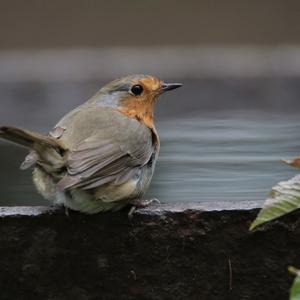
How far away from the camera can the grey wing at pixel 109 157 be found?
342cm

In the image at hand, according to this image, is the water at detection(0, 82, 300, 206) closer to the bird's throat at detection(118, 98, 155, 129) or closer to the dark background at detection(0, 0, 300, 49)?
the bird's throat at detection(118, 98, 155, 129)

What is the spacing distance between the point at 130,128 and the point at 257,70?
10.5 feet

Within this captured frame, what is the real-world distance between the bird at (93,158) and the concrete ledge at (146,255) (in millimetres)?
120

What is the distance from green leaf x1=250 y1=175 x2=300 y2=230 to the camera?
279 centimetres

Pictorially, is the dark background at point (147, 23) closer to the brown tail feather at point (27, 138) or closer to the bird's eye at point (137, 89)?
the bird's eye at point (137, 89)

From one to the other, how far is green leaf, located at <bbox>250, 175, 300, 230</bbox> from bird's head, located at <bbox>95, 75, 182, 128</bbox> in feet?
5.26

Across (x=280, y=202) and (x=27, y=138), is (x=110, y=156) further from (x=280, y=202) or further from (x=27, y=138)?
(x=280, y=202)

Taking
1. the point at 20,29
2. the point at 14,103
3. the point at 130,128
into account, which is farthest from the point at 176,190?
the point at 20,29

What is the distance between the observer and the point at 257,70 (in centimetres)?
711

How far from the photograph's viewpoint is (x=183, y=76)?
23.1ft

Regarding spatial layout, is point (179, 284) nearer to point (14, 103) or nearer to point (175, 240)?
point (175, 240)

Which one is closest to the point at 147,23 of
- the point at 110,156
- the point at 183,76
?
the point at 183,76

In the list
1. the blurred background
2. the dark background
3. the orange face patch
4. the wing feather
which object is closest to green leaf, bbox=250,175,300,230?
the wing feather

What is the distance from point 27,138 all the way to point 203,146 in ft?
7.58
